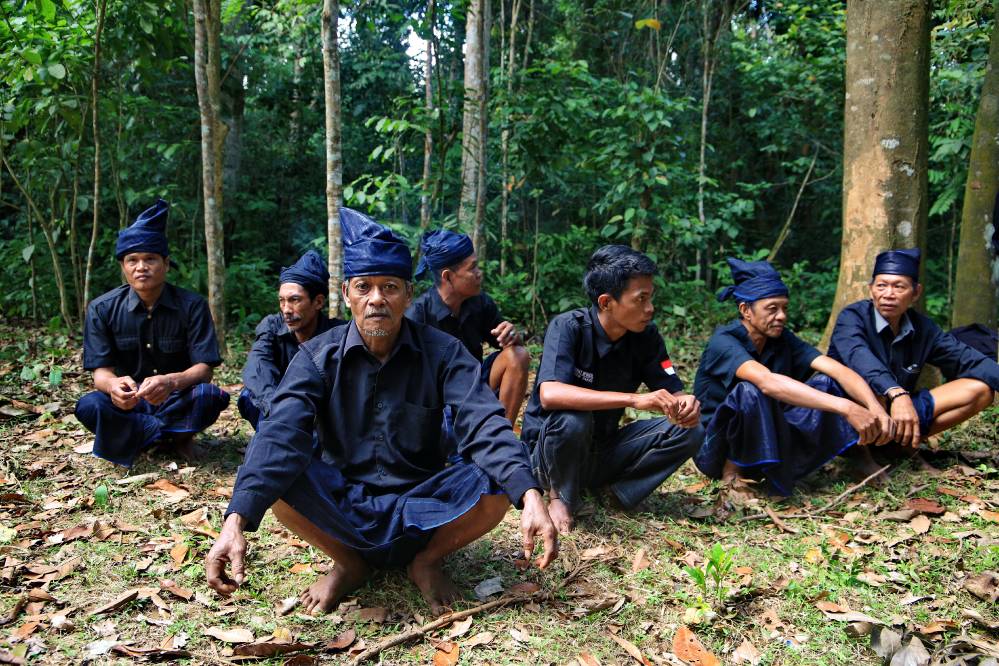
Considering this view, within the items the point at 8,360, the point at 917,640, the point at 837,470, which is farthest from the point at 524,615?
the point at 8,360

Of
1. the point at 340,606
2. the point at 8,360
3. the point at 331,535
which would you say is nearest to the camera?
the point at 331,535

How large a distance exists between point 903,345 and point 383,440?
139 inches

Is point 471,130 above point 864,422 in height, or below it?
above

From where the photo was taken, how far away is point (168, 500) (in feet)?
14.8

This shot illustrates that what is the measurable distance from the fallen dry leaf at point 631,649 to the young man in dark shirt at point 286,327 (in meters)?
2.59

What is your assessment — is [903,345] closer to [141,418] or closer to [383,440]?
[383,440]

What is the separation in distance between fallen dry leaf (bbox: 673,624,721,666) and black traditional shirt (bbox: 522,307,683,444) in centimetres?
141

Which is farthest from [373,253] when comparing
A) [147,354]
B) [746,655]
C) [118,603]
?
[147,354]

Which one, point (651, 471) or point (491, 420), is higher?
point (491, 420)

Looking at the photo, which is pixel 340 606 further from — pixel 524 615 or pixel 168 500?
pixel 168 500

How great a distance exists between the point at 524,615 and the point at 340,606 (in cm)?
80

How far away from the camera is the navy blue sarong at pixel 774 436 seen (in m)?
4.57

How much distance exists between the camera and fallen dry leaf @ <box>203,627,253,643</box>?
10.1 ft

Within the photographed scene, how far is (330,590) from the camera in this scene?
3.32 meters
